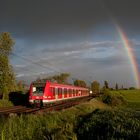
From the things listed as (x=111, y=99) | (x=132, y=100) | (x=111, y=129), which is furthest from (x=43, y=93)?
(x=132, y=100)

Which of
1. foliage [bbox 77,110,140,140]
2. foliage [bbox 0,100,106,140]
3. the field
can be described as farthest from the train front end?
foliage [bbox 77,110,140,140]

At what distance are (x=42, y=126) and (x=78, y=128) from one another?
165cm

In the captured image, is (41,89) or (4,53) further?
(4,53)

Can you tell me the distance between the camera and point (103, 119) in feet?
46.9

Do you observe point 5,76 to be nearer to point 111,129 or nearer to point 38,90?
point 38,90

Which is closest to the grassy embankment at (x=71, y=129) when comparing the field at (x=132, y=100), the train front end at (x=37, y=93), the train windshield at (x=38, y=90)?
the train front end at (x=37, y=93)

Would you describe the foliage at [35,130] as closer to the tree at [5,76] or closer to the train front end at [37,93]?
the train front end at [37,93]

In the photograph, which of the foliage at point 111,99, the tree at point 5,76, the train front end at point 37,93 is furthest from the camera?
the foliage at point 111,99

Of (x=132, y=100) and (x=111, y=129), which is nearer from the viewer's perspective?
(x=111, y=129)

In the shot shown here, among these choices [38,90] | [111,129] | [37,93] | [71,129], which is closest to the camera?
[111,129]

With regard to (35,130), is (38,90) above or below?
above

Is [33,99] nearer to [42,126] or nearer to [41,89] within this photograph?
[41,89]

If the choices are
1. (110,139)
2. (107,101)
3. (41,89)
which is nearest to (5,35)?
(41,89)

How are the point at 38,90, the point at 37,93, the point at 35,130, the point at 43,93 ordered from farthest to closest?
the point at 38,90
the point at 37,93
the point at 43,93
the point at 35,130
